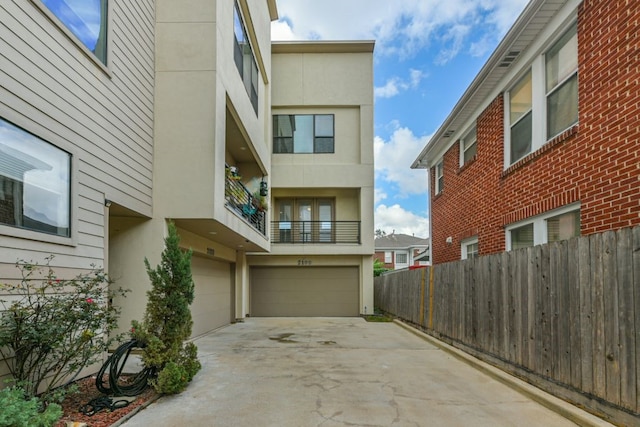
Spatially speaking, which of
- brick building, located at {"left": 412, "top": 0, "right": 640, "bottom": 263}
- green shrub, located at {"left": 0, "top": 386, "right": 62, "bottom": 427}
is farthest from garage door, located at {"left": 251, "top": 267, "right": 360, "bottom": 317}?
green shrub, located at {"left": 0, "top": 386, "right": 62, "bottom": 427}

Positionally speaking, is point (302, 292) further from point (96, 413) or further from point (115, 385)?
point (96, 413)

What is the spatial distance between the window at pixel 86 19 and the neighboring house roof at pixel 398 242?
40438mm

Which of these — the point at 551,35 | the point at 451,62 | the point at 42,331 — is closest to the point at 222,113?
the point at 42,331

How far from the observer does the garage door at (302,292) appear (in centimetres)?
1556

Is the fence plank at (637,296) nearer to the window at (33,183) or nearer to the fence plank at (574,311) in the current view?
the fence plank at (574,311)

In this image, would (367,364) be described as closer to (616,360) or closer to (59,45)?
(616,360)

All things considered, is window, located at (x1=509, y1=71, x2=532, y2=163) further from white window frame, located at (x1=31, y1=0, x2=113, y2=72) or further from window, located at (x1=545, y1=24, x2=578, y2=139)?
white window frame, located at (x1=31, y1=0, x2=113, y2=72)

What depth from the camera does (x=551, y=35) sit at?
6504 millimetres

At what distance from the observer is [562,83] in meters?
6.38

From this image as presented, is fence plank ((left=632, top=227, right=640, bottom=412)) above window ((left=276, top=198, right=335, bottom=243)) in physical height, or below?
below

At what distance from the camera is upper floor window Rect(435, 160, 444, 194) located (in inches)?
508

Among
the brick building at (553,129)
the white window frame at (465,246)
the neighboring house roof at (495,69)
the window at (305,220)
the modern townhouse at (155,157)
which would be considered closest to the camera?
the modern townhouse at (155,157)

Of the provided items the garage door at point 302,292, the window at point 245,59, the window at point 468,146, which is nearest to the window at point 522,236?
the window at point 468,146

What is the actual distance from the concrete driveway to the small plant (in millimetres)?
314
